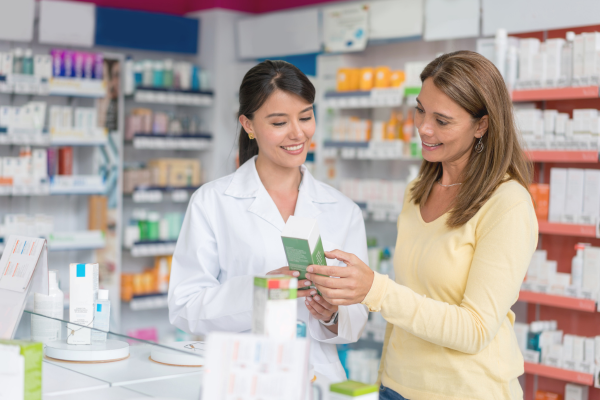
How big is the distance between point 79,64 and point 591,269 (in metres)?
4.18

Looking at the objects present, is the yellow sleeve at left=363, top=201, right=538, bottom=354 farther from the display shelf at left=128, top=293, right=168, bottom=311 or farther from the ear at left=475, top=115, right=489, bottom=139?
the display shelf at left=128, top=293, right=168, bottom=311

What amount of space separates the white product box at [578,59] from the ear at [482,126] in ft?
6.54

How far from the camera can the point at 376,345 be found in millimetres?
5414

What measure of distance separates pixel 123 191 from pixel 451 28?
3.22m

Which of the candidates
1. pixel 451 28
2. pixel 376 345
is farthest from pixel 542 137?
pixel 376 345

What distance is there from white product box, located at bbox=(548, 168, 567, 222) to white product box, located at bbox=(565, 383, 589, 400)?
0.99 metres

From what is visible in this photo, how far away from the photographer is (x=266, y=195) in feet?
7.77

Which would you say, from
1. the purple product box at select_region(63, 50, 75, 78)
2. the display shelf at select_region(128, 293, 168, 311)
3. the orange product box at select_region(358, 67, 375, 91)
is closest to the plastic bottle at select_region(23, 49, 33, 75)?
the purple product box at select_region(63, 50, 75, 78)

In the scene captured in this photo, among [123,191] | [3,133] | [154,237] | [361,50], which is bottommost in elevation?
[154,237]

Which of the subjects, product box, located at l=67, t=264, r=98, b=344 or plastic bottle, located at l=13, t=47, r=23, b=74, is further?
plastic bottle, located at l=13, t=47, r=23, b=74

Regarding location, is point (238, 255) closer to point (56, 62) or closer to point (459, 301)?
point (459, 301)

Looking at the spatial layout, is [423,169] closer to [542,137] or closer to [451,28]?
[542,137]

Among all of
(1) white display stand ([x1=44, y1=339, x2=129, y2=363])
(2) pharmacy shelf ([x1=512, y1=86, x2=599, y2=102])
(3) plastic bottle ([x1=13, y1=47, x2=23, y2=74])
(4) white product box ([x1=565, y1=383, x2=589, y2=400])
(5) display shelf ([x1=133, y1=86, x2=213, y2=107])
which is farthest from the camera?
(5) display shelf ([x1=133, y1=86, x2=213, y2=107])

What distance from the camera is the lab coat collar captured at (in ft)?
7.64
